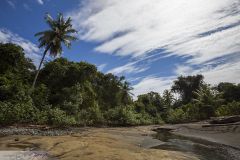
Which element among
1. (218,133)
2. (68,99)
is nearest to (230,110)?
(218,133)

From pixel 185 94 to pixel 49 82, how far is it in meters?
50.6

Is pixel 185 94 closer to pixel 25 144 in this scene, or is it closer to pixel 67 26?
pixel 67 26

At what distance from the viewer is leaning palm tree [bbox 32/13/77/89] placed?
32.9m

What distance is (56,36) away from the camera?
33.1 meters

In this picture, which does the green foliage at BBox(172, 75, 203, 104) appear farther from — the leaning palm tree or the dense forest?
the leaning palm tree

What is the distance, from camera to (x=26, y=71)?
37.2 metres

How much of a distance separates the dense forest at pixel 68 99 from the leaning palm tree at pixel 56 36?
132 inches

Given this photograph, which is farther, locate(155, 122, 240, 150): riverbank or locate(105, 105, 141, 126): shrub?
locate(105, 105, 141, 126): shrub

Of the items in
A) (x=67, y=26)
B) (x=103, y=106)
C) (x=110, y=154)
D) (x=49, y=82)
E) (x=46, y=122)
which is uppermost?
(x=67, y=26)

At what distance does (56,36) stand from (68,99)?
28.9ft


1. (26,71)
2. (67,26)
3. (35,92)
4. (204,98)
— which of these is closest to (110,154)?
(35,92)

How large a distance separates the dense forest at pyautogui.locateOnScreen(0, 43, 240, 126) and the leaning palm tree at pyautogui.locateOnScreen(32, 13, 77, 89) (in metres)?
3.35

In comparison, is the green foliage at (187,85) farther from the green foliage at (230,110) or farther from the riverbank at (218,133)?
the riverbank at (218,133)

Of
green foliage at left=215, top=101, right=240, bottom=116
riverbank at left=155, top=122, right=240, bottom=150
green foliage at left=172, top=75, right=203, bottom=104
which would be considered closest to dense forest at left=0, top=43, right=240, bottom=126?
green foliage at left=215, top=101, right=240, bottom=116
